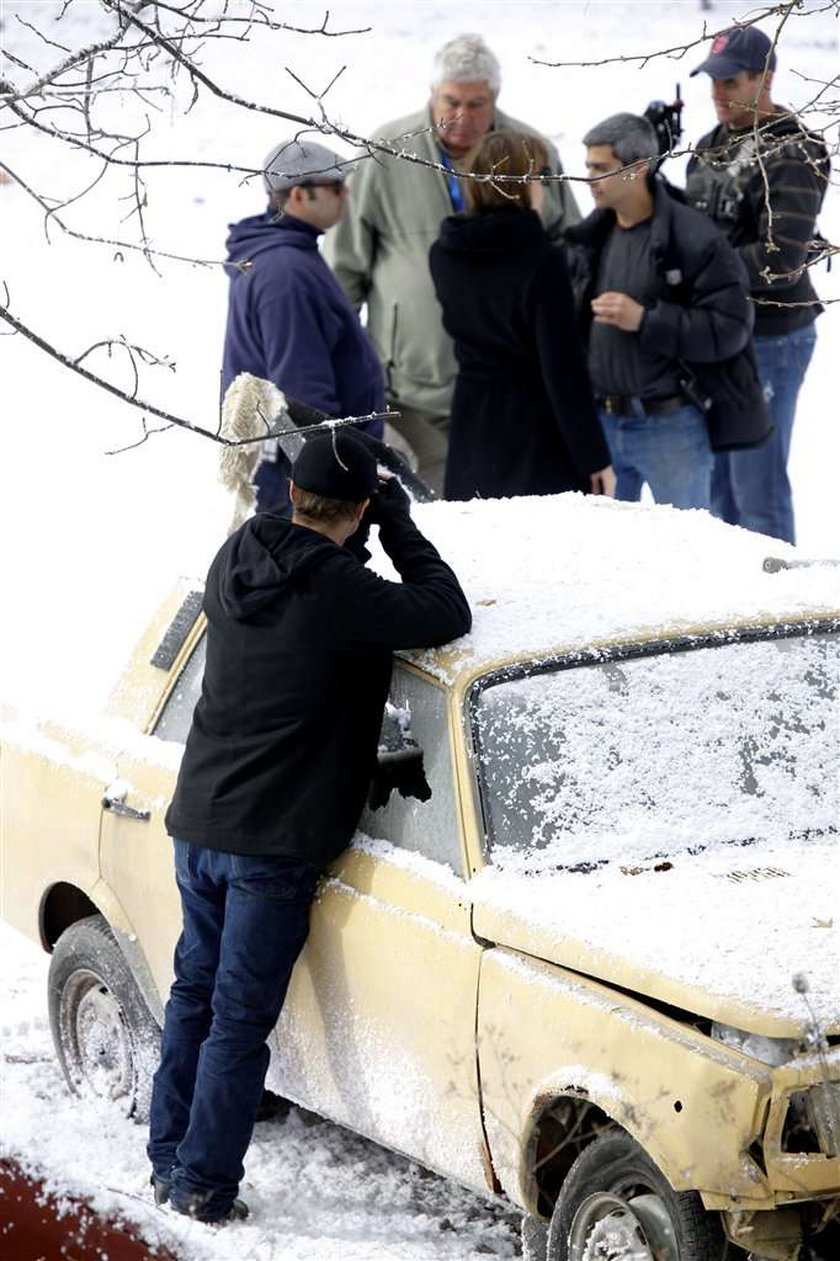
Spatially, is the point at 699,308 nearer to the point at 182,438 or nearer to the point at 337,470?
the point at 337,470

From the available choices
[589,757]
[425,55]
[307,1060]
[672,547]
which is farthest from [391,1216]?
[425,55]

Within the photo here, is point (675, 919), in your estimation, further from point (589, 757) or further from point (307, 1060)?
point (307, 1060)

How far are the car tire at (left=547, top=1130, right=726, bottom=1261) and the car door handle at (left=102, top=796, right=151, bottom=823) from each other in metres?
1.71

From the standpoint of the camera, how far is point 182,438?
1391 cm

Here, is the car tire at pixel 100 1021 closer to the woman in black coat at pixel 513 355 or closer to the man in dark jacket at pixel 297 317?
the man in dark jacket at pixel 297 317

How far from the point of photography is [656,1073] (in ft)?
12.6

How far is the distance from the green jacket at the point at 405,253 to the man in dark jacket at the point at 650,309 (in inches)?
18.3

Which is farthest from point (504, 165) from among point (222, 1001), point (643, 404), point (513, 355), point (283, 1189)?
point (283, 1189)

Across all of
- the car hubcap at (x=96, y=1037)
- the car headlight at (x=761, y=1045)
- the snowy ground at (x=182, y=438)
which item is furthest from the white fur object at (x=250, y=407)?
the car headlight at (x=761, y=1045)

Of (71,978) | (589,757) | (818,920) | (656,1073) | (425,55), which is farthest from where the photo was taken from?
(425,55)

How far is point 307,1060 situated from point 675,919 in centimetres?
118

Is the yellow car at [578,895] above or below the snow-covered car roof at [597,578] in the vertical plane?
below

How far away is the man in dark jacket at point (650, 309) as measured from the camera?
789cm

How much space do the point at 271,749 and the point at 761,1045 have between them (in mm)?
1505
